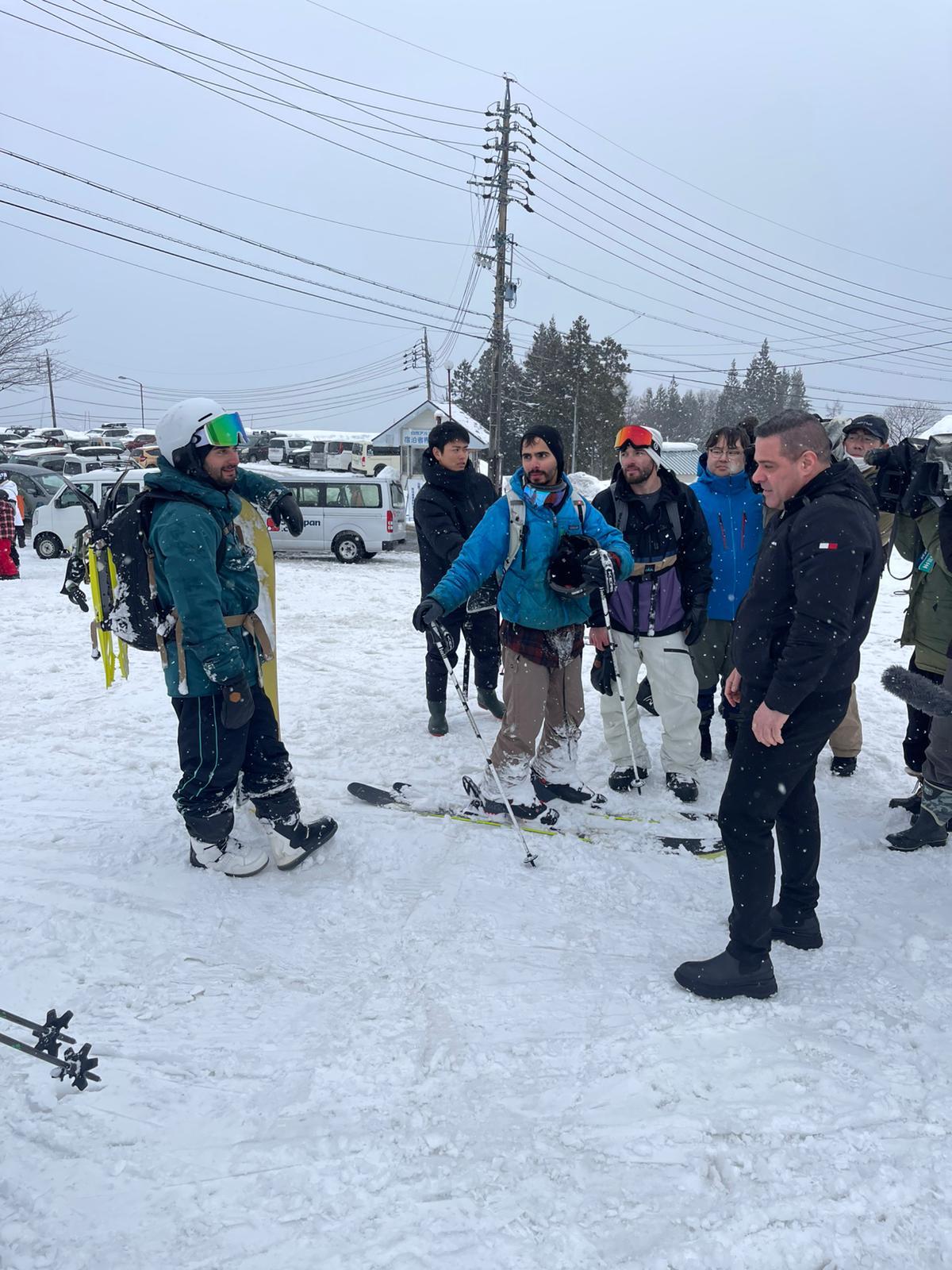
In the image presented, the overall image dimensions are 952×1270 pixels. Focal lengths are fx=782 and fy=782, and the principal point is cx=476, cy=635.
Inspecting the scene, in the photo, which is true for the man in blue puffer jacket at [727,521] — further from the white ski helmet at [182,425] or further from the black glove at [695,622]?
the white ski helmet at [182,425]

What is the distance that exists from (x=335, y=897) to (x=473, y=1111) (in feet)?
4.38

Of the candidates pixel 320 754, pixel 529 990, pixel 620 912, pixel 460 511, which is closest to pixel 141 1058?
pixel 529 990

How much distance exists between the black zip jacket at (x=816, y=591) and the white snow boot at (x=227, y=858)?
2.36 meters

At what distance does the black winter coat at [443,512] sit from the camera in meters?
5.34

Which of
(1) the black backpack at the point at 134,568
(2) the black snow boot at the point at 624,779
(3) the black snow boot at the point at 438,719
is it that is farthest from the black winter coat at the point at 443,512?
(1) the black backpack at the point at 134,568

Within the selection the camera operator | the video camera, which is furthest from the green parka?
the video camera

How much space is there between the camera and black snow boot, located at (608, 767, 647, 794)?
15.2 ft

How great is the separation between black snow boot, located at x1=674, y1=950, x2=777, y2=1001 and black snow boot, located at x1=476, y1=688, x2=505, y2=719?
3.23 metres

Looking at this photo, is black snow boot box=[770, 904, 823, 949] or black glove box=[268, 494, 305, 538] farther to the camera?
black glove box=[268, 494, 305, 538]

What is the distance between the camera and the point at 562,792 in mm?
4453

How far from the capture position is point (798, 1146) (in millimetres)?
2125

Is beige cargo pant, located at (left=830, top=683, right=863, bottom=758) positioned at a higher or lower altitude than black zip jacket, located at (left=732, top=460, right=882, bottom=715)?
lower

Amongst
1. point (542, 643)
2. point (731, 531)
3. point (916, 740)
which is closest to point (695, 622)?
point (731, 531)

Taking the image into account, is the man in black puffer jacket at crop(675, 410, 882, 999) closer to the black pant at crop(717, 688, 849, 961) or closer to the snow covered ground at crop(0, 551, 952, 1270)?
the black pant at crop(717, 688, 849, 961)
